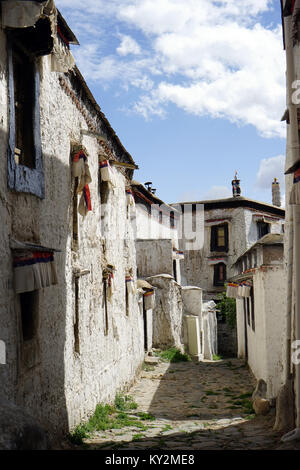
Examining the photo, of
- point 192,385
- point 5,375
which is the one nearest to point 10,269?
point 5,375

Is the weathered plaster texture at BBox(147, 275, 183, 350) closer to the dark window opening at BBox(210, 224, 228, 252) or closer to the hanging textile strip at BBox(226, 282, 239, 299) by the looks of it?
the hanging textile strip at BBox(226, 282, 239, 299)

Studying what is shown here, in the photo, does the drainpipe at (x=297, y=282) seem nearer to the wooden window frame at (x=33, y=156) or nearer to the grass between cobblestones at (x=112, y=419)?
the grass between cobblestones at (x=112, y=419)

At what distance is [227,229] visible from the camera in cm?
3288

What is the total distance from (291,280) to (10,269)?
462 cm

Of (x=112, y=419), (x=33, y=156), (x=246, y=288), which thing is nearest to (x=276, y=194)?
(x=246, y=288)

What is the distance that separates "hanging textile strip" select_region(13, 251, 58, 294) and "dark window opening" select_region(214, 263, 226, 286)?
1093 inches

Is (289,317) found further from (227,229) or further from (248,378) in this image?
(227,229)

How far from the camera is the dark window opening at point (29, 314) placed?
6156 millimetres

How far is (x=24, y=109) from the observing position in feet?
21.2

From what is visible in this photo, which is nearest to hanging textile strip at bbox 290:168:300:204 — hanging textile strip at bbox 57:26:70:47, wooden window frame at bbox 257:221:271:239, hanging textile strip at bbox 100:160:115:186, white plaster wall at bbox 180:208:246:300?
hanging textile strip at bbox 57:26:70:47

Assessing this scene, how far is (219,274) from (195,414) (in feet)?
75.5

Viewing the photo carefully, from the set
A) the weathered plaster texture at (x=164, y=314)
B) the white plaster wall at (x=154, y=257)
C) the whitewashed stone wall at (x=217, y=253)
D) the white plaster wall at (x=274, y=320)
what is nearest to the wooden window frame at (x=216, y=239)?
the whitewashed stone wall at (x=217, y=253)

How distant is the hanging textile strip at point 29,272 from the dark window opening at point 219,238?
1086 inches

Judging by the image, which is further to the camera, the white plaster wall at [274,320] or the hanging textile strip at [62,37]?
the white plaster wall at [274,320]
